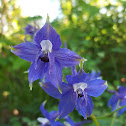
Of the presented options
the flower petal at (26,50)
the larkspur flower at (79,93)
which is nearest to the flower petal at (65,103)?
the larkspur flower at (79,93)

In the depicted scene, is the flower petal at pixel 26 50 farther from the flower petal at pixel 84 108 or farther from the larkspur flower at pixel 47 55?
the flower petal at pixel 84 108

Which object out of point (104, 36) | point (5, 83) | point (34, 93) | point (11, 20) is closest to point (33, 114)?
point (34, 93)

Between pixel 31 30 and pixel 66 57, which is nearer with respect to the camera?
pixel 66 57

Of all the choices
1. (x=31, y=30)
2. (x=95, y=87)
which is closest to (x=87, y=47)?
(x=31, y=30)

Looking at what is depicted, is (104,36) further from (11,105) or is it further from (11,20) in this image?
(11,20)

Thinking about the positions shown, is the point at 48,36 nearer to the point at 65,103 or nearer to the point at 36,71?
the point at 36,71

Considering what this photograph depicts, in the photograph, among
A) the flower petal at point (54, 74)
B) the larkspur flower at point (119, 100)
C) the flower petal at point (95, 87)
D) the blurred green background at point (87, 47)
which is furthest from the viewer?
the blurred green background at point (87, 47)
